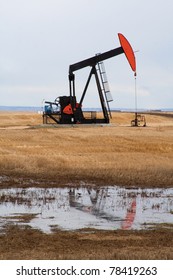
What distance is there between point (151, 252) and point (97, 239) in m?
1.79

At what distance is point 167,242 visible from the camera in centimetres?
1359

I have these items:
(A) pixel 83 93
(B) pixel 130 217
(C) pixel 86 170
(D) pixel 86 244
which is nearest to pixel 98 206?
(B) pixel 130 217

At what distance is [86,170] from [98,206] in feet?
24.5

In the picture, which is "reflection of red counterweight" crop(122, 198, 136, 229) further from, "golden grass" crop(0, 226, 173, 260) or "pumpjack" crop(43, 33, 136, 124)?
"pumpjack" crop(43, 33, 136, 124)

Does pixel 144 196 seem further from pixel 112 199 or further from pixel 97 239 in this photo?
pixel 97 239

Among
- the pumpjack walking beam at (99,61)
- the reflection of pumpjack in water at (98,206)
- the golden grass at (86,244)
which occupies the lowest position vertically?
the reflection of pumpjack in water at (98,206)

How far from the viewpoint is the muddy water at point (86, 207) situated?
52.3 ft

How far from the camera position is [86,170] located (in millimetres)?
26203

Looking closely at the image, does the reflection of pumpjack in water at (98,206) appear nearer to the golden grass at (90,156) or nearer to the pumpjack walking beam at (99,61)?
the golden grass at (90,156)

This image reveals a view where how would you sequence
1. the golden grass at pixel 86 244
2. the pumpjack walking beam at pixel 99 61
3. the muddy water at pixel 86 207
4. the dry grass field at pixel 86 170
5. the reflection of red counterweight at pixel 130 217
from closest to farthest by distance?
the golden grass at pixel 86 244, the dry grass field at pixel 86 170, the reflection of red counterweight at pixel 130 217, the muddy water at pixel 86 207, the pumpjack walking beam at pixel 99 61

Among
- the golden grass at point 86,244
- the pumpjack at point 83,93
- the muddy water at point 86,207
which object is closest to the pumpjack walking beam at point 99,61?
the pumpjack at point 83,93

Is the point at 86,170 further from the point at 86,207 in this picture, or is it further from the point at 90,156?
the point at 86,207

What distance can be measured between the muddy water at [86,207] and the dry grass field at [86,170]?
1.06 meters

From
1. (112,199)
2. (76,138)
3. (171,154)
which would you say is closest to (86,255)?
(112,199)
